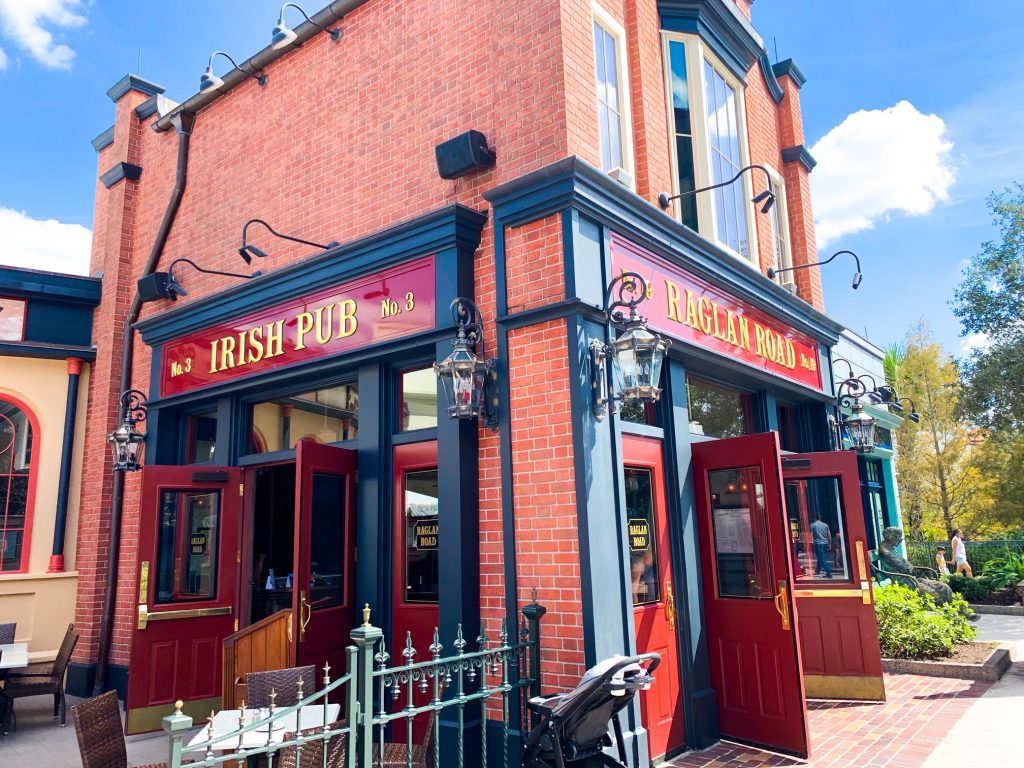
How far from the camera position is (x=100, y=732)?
4.35m

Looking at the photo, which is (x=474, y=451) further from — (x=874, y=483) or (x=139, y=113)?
(x=874, y=483)

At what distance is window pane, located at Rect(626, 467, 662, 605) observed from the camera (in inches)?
238

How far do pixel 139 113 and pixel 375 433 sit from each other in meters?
7.76

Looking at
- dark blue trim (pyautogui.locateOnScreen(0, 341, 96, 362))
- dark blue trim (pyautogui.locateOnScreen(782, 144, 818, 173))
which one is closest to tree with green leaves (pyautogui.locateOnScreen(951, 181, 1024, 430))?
dark blue trim (pyautogui.locateOnScreen(782, 144, 818, 173))

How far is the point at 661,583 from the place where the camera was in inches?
246

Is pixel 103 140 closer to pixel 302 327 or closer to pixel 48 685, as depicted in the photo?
pixel 302 327

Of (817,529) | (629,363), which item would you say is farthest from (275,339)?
(817,529)

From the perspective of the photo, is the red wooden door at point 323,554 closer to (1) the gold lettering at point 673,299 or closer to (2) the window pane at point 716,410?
(1) the gold lettering at point 673,299

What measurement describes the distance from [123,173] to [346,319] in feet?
20.4

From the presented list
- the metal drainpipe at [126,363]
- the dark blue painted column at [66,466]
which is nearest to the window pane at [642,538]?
the metal drainpipe at [126,363]

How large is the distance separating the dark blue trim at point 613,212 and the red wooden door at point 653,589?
72.5 inches

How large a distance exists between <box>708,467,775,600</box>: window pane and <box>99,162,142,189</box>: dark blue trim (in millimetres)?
9480

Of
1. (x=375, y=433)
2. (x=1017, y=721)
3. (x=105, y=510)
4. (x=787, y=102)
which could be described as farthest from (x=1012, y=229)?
(x=105, y=510)

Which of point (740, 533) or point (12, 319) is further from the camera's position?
point (12, 319)
